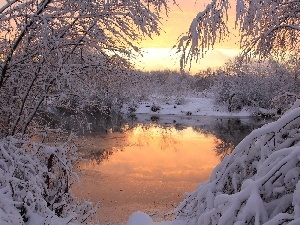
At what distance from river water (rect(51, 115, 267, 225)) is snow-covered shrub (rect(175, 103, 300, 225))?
13.3 ft

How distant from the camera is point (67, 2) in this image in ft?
16.9

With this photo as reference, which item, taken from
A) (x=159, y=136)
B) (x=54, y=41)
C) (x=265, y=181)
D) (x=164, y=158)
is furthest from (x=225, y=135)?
(x=265, y=181)

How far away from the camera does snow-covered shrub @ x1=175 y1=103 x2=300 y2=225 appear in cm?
241

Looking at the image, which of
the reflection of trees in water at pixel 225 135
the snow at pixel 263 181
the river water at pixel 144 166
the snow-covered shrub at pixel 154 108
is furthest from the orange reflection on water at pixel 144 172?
the snow-covered shrub at pixel 154 108

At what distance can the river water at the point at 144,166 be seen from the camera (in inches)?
508

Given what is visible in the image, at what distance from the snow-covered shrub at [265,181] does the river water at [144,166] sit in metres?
4.07

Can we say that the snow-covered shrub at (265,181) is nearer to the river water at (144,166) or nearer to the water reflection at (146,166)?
the river water at (144,166)

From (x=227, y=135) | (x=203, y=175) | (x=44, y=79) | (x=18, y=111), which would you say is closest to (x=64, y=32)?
(x=44, y=79)

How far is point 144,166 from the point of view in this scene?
717 inches

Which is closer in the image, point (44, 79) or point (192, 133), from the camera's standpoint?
point (44, 79)

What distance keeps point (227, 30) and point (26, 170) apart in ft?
10.1

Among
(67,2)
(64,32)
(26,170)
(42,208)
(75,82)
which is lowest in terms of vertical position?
(42,208)

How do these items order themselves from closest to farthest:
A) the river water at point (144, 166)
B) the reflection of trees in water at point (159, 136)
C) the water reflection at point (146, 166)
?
1. the river water at point (144, 166)
2. the water reflection at point (146, 166)
3. the reflection of trees in water at point (159, 136)

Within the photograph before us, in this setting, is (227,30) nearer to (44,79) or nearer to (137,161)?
(44,79)
